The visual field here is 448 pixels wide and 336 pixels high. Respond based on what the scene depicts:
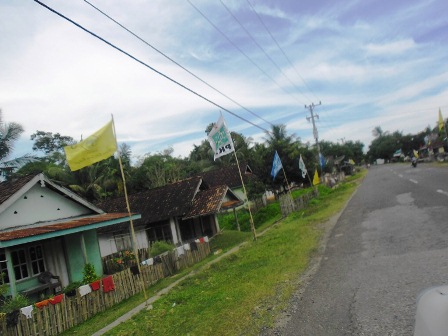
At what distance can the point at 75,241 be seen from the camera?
47.9ft

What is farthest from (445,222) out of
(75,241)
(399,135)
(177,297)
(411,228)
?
(399,135)

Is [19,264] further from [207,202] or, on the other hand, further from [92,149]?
[207,202]

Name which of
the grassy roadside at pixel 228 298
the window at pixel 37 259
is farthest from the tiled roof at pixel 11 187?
the grassy roadside at pixel 228 298

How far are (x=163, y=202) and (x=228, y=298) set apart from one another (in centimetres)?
1465

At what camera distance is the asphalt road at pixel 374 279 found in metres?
4.98

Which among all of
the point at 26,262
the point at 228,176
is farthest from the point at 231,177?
the point at 26,262

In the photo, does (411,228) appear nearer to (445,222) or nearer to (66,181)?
(445,222)

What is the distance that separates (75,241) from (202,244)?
534 cm

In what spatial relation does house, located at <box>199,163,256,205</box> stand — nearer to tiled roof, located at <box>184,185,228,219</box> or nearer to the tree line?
the tree line

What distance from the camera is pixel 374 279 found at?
21.9ft

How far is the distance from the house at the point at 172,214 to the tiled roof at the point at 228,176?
1811 centimetres

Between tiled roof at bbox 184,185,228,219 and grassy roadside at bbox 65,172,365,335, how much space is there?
21.9 feet

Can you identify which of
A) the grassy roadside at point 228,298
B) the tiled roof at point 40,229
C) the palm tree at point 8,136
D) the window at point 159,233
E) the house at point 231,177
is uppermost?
the palm tree at point 8,136

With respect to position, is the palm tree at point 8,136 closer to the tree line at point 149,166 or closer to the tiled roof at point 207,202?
the tree line at point 149,166
